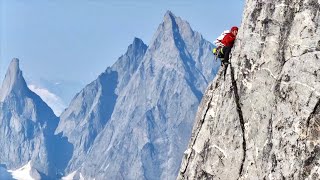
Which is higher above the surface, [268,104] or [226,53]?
[226,53]

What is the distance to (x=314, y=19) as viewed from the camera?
1886 centimetres

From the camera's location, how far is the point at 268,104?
63.7 ft

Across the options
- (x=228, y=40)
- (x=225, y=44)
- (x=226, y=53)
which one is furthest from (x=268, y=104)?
(x=228, y=40)

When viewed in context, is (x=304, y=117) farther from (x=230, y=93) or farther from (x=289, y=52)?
(x=230, y=93)

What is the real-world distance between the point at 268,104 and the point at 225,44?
441cm

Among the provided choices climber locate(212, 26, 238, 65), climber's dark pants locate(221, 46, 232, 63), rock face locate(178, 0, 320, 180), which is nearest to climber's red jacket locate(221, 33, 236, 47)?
climber locate(212, 26, 238, 65)

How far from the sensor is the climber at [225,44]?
2266 centimetres

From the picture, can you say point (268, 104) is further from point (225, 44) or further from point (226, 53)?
point (225, 44)

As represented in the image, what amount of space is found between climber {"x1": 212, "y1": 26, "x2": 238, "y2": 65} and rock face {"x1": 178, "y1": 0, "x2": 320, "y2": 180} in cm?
92

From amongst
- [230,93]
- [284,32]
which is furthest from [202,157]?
[284,32]

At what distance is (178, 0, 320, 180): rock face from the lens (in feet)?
59.2

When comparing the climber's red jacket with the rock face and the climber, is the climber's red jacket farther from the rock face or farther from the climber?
the rock face

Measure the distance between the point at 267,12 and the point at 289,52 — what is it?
6.64 ft

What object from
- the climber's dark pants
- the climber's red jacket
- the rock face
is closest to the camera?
the rock face
